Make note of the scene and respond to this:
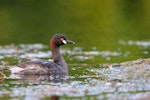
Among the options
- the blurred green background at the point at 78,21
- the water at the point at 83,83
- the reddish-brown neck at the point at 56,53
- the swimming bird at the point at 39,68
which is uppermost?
the blurred green background at the point at 78,21

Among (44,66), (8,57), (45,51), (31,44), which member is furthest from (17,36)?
(44,66)

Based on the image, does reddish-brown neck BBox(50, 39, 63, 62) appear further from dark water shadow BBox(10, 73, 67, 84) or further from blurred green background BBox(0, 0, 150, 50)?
blurred green background BBox(0, 0, 150, 50)

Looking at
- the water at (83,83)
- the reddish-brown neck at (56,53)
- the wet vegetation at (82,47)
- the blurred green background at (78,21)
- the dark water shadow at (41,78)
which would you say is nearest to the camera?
the water at (83,83)

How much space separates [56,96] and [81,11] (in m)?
28.2

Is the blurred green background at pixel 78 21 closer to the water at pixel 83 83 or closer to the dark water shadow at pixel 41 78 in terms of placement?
the water at pixel 83 83

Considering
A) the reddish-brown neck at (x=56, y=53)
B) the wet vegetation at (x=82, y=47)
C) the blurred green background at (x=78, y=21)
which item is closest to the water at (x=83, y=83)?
the wet vegetation at (x=82, y=47)

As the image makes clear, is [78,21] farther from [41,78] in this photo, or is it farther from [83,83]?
[83,83]

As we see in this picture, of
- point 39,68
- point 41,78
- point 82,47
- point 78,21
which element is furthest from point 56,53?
point 78,21

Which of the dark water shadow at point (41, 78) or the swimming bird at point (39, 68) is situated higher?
the swimming bird at point (39, 68)

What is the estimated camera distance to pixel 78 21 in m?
37.0

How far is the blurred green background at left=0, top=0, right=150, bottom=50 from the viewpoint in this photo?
29750 millimetres

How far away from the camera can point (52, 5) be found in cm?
4219

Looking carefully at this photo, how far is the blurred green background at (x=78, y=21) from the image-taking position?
29.8 meters

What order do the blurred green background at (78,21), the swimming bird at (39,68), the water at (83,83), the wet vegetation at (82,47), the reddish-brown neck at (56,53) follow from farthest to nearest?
the blurred green background at (78,21) → the reddish-brown neck at (56,53) → the swimming bird at (39,68) → the wet vegetation at (82,47) → the water at (83,83)
